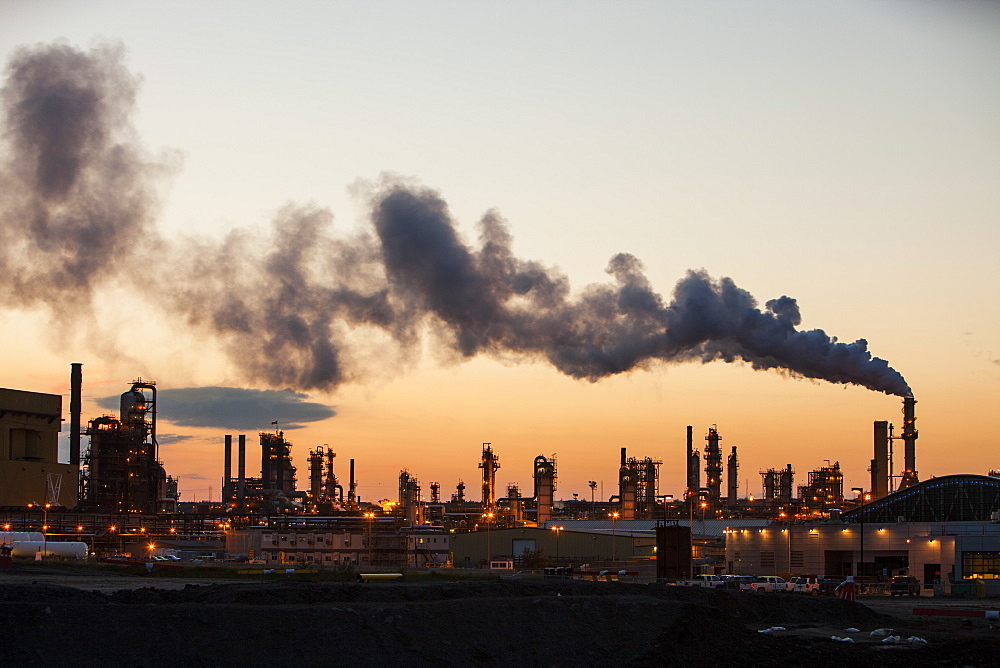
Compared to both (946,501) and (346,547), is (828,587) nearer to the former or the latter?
(946,501)

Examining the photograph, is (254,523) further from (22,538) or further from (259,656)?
(259,656)

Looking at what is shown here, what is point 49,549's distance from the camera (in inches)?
2790

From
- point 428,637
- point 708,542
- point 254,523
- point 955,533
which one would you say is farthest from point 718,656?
point 254,523

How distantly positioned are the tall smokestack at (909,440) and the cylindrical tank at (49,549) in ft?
186

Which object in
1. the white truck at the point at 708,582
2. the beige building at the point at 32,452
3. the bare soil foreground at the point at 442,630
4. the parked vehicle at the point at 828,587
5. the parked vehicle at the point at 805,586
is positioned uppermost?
the beige building at the point at 32,452

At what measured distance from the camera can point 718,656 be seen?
32.7 m

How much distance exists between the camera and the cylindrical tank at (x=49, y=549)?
6831 cm

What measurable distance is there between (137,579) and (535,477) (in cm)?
8046

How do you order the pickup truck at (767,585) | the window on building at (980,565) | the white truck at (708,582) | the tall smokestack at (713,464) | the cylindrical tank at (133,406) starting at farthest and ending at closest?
the tall smokestack at (713,464)
the cylindrical tank at (133,406)
the window on building at (980,565)
the pickup truck at (767,585)
the white truck at (708,582)

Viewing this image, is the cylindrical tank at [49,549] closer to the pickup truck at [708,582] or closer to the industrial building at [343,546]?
the industrial building at [343,546]

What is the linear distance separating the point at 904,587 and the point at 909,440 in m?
24.9

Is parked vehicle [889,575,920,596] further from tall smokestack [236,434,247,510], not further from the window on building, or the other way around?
tall smokestack [236,434,247,510]

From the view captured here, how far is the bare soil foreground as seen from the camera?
2695cm

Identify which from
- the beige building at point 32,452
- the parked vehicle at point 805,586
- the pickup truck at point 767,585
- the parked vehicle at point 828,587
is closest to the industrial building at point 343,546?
the beige building at point 32,452
